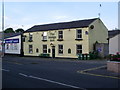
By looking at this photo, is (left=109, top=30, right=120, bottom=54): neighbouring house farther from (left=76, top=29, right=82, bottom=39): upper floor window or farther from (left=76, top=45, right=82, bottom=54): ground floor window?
(left=76, top=29, right=82, bottom=39): upper floor window

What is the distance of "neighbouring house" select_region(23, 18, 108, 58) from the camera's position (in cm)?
2872

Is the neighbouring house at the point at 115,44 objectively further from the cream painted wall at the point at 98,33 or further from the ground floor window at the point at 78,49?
the ground floor window at the point at 78,49

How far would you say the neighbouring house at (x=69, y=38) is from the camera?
28.7 metres

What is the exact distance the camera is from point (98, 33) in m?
30.7

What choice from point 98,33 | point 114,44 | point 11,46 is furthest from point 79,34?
point 11,46

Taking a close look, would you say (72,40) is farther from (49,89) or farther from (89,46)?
(49,89)

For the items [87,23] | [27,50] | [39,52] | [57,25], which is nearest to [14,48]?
[27,50]

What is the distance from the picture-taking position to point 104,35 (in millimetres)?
32156

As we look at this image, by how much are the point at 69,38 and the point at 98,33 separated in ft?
16.4

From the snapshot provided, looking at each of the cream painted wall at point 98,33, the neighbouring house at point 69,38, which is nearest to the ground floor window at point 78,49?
the neighbouring house at point 69,38

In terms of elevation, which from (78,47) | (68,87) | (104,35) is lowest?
(68,87)

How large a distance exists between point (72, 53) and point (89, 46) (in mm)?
3155

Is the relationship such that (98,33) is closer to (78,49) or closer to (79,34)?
(79,34)

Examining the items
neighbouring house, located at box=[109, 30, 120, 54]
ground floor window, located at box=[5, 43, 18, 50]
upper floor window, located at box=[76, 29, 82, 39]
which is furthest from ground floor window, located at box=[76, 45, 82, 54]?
ground floor window, located at box=[5, 43, 18, 50]
